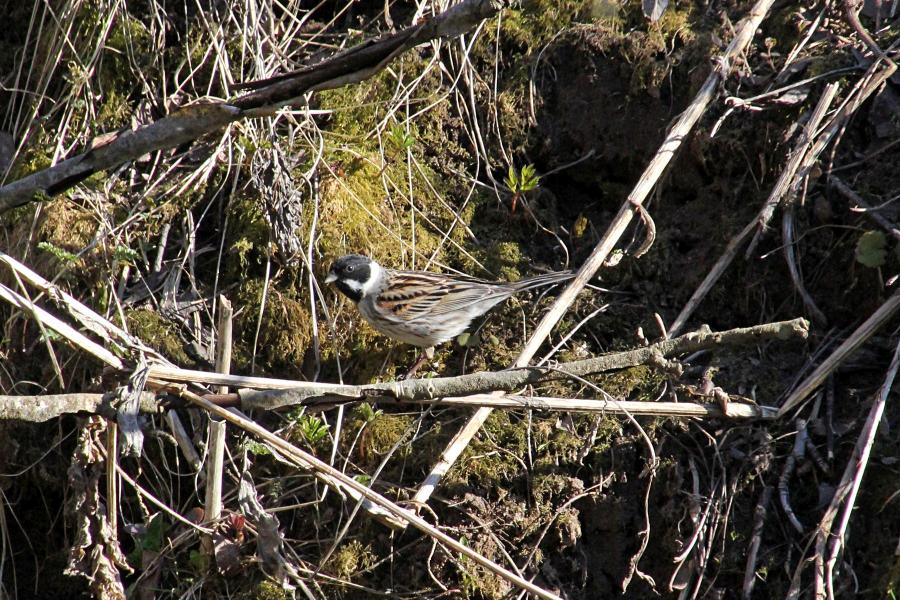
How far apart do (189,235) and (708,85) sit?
297 cm

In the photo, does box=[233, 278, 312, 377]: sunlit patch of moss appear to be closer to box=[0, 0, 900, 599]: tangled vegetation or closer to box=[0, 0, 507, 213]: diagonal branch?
box=[0, 0, 900, 599]: tangled vegetation

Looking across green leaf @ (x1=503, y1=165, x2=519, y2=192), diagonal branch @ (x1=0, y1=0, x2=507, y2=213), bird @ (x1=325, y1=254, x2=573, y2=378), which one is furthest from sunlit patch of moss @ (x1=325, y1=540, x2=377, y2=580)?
green leaf @ (x1=503, y1=165, x2=519, y2=192)

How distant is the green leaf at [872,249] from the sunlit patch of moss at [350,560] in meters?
2.70

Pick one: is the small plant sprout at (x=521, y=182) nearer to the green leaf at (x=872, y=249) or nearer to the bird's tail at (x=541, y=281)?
the bird's tail at (x=541, y=281)

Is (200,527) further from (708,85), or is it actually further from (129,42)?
(708,85)

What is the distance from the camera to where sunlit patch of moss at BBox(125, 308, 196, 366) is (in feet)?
15.7

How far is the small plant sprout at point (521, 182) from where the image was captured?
515 cm

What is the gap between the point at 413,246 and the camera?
530 cm

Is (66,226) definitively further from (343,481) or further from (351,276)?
(343,481)

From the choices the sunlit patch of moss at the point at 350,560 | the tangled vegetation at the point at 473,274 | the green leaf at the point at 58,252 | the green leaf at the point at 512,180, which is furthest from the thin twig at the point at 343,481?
the green leaf at the point at 512,180

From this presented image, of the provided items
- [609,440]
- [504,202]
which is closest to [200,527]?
Answer: [609,440]

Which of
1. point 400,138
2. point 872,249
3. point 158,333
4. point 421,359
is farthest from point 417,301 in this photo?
point 872,249

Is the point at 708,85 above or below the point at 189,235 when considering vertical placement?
above

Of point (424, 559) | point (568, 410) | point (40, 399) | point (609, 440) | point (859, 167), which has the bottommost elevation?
point (424, 559)
